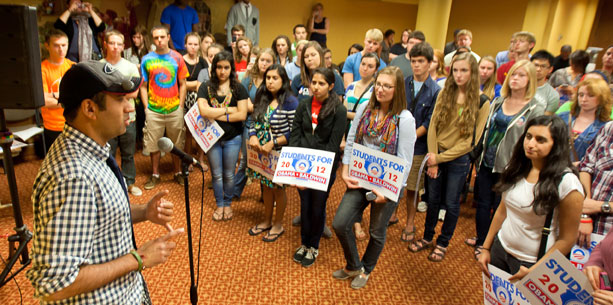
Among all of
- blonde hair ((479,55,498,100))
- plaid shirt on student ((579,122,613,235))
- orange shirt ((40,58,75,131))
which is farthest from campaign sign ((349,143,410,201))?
orange shirt ((40,58,75,131))

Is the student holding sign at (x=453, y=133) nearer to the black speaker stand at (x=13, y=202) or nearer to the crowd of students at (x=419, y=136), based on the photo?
the crowd of students at (x=419, y=136)

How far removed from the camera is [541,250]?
193 centimetres

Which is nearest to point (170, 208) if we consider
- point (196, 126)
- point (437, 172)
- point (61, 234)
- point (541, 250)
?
point (61, 234)

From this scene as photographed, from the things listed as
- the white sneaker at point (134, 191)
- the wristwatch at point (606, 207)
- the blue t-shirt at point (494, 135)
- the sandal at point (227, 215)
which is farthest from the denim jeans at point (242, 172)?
the wristwatch at point (606, 207)

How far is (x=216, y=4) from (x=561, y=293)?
7844 mm

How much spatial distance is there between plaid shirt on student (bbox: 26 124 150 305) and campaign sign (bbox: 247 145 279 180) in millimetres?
1854

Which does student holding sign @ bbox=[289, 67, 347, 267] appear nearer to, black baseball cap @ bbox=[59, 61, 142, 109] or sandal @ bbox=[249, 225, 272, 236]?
sandal @ bbox=[249, 225, 272, 236]

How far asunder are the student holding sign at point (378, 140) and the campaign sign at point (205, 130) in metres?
1.35

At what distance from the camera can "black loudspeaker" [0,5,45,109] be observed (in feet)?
6.86

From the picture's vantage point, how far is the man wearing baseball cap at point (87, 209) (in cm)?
111

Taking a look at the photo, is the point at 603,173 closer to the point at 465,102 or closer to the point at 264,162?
the point at 465,102

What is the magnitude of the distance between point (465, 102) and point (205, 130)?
2.32 metres

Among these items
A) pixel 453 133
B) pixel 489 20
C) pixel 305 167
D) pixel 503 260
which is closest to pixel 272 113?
pixel 305 167

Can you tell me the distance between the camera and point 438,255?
3.29 metres
